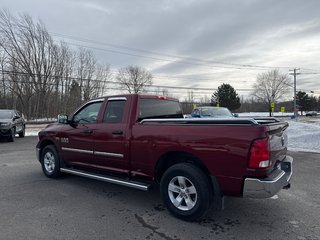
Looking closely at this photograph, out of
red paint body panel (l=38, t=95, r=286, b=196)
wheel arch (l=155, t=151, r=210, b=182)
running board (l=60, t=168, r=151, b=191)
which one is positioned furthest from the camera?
running board (l=60, t=168, r=151, b=191)

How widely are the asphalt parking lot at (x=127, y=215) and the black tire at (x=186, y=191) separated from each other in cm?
17

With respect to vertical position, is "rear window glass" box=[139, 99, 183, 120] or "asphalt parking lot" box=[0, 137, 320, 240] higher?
"rear window glass" box=[139, 99, 183, 120]

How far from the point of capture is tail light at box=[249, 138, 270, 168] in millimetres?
3270

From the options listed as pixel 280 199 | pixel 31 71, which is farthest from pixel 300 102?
pixel 280 199

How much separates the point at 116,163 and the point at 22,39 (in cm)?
4044

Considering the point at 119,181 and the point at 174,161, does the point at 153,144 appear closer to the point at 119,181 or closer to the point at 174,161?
the point at 174,161

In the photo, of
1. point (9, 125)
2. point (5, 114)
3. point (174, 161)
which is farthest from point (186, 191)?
point (5, 114)

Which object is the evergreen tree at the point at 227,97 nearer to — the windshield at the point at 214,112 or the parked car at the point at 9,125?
the windshield at the point at 214,112

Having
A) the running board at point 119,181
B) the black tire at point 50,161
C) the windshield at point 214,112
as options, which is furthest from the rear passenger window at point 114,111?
the windshield at point 214,112

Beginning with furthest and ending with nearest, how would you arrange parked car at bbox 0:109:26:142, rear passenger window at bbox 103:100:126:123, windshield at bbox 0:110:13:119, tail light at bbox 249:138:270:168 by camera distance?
windshield at bbox 0:110:13:119 → parked car at bbox 0:109:26:142 → rear passenger window at bbox 103:100:126:123 → tail light at bbox 249:138:270:168

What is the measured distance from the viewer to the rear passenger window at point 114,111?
4820mm

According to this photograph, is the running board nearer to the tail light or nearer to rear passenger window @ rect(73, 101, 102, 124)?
rear passenger window @ rect(73, 101, 102, 124)

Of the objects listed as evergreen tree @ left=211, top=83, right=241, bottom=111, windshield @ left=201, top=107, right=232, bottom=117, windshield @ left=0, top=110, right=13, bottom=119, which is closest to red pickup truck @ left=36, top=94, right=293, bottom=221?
windshield @ left=201, top=107, right=232, bottom=117

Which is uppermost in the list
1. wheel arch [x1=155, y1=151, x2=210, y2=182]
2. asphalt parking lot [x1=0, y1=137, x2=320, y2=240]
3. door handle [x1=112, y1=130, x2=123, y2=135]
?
door handle [x1=112, y1=130, x2=123, y2=135]
